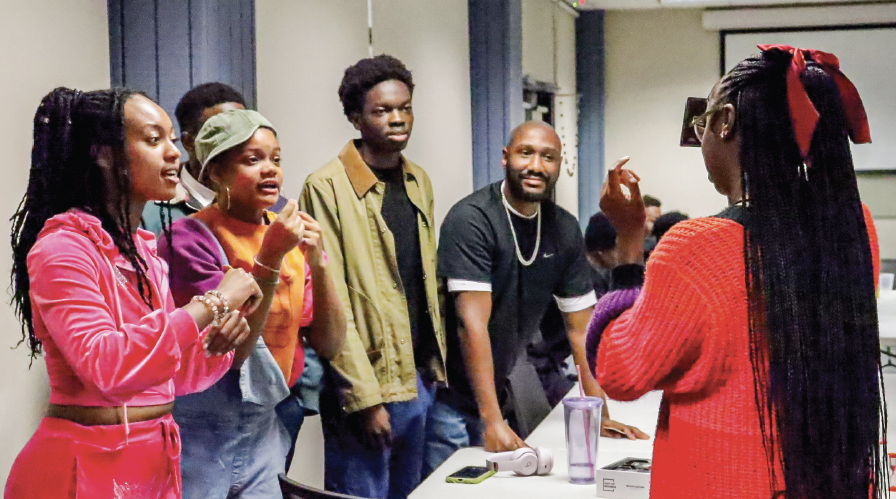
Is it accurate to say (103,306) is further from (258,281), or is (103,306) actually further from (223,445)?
(223,445)

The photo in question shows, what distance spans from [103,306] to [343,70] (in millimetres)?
2490

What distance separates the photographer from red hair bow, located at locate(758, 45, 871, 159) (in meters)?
1.17

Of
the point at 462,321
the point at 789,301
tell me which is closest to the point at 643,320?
the point at 789,301

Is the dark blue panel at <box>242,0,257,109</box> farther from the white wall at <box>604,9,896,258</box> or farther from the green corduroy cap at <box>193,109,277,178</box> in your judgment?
the white wall at <box>604,9,896,258</box>

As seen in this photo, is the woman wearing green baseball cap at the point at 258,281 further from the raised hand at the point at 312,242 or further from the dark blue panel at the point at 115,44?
the dark blue panel at the point at 115,44

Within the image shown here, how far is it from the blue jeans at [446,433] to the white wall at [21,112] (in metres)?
1.01

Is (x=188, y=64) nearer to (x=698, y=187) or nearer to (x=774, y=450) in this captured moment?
(x=774, y=450)

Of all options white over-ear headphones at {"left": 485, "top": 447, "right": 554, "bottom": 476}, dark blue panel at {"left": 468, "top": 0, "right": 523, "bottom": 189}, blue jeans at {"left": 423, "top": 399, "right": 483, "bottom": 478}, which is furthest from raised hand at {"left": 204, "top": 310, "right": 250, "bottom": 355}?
dark blue panel at {"left": 468, "top": 0, "right": 523, "bottom": 189}

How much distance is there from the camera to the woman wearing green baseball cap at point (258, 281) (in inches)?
73.0

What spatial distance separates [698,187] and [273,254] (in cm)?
691

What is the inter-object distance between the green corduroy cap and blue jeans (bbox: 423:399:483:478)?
3.38ft

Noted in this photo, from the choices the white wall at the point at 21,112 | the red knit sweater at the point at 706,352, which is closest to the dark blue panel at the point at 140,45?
the white wall at the point at 21,112

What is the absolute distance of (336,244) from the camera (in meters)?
2.51

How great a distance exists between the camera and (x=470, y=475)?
1884 mm
